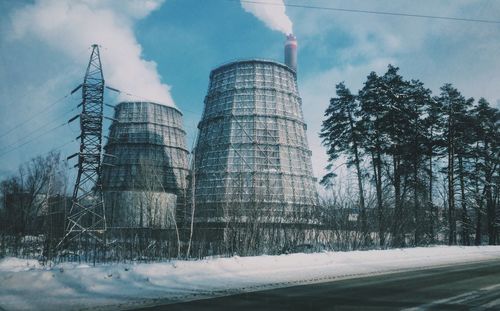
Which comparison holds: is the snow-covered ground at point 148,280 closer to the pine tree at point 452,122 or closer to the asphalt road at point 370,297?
the asphalt road at point 370,297

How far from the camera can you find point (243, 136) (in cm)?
4491

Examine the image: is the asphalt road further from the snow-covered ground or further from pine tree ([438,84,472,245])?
pine tree ([438,84,472,245])

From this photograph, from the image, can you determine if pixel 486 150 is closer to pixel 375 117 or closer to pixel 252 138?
pixel 375 117

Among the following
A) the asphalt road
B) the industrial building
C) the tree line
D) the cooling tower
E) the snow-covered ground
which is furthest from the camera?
the cooling tower

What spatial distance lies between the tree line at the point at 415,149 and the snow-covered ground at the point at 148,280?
48.0 feet

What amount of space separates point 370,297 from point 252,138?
3612 centimetres

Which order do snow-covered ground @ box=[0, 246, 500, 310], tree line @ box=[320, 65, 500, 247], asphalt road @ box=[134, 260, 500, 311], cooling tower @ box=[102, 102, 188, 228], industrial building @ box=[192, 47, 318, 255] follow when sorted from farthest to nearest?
cooling tower @ box=[102, 102, 188, 228], industrial building @ box=[192, 47, 318, 255], tree line @ box=[320, 65, 500, 247], snow-covered ground @ box=[0, 246, 500, 310], asphalt road @ box=[134, 260, 500, 311]

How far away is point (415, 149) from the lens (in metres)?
34.4

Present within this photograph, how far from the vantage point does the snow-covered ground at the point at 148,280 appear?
826cm

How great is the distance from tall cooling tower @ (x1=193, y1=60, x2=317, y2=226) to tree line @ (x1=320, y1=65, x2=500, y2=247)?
8.78m

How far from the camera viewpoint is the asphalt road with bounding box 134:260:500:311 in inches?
302

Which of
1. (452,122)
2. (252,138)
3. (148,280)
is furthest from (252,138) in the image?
(148,280)

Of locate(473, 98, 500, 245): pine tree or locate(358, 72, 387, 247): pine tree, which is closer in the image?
locate(358, 72, 387, 247): pine tree

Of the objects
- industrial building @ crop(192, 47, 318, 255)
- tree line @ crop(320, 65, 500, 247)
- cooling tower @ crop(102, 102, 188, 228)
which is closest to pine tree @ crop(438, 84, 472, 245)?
tree line @ crop(320, 65, 500, 247)
